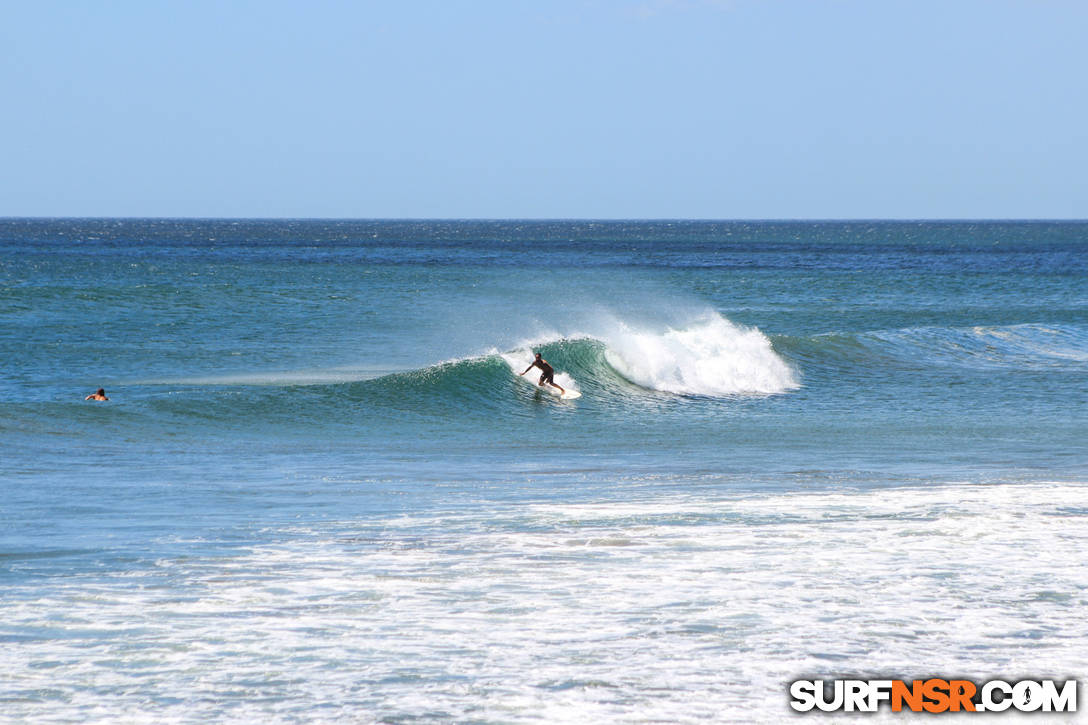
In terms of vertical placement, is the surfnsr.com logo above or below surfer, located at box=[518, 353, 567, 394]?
below

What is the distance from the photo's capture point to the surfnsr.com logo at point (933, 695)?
599cm

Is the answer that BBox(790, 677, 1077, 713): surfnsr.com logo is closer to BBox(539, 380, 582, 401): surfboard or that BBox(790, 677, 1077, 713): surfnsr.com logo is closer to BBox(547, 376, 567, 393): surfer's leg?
BBox(539, 380, 582, 401): surfboard

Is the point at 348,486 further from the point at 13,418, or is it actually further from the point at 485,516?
the point at 13,418

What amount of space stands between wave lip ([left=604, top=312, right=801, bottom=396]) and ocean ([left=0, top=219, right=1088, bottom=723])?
85 millimetres

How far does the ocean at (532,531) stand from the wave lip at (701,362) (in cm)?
9

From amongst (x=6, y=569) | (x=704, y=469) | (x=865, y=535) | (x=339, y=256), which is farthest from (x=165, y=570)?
(x=339, y=256)

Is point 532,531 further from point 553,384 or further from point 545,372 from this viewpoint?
point 553,384

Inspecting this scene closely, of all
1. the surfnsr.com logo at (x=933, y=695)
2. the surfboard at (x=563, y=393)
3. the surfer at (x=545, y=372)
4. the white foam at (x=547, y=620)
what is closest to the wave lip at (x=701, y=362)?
the surfboard at (x=563, y=393)

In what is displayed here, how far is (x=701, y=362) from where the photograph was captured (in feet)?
A: 79.8

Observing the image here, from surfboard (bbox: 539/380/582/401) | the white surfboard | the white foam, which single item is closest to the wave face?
the white surfboard

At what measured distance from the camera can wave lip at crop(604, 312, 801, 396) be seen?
23.4 meters

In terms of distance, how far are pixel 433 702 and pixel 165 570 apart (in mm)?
3032

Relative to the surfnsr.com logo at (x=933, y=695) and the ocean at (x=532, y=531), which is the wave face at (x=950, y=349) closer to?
the ocean at (x=532, y=531)

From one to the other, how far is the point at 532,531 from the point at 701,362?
1514 centimetres
